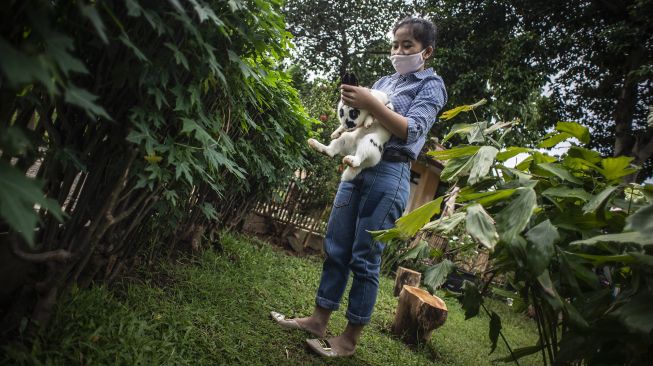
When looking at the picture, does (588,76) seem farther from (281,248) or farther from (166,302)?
(166,302)

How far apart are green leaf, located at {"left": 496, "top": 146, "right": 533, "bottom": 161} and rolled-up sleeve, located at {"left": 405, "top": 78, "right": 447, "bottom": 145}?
0.79 m

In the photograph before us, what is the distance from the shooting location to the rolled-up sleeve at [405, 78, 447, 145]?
2.04m

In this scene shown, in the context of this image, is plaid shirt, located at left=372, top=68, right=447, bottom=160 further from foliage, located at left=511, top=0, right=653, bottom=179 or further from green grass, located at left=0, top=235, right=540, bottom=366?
foliage, located at left=511, top=0, right=653, bottom=179

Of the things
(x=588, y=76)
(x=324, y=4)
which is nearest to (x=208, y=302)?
(x=588, y=76)

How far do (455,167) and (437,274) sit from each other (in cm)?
37

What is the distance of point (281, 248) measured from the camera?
5305mm

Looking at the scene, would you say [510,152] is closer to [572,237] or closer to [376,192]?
[572,237]

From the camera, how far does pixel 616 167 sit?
1029 mm

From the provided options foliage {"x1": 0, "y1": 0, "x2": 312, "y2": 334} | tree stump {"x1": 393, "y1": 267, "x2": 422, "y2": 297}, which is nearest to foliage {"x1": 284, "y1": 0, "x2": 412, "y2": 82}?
tree stump {"x1": 393, "y1": 267, "x2": 422, "y2": 297}

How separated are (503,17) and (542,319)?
10.4 meters

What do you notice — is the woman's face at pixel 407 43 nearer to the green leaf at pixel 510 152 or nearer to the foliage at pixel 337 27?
the green leaf at pixel 510 152

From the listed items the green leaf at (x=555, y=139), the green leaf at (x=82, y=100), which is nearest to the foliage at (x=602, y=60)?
the green leaf at (x=555, y=139)

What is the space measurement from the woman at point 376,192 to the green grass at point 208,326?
33 centimetres

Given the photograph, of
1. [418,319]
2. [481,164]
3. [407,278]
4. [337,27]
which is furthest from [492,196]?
[337,27]
